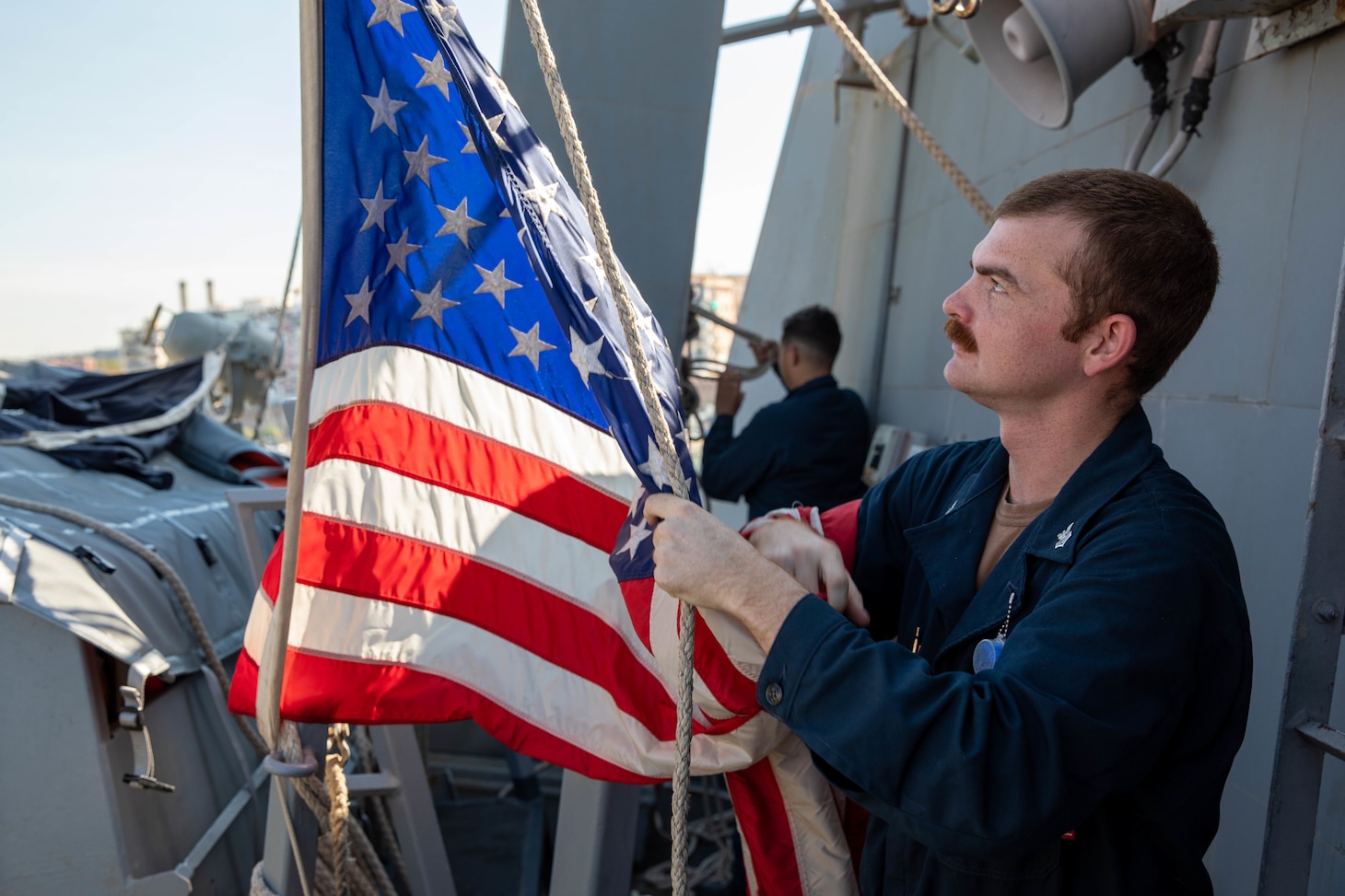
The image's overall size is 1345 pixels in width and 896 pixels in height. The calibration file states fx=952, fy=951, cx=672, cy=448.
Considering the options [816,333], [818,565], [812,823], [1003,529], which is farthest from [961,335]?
[816,333]

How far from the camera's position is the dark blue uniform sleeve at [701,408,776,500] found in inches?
169

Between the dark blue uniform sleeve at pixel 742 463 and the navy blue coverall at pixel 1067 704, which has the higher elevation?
the navy blue coverall at pixel 1067 704

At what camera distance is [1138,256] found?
4.30ft

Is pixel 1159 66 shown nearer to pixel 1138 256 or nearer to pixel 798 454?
pixel 1138 256

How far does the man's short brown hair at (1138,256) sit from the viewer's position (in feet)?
4.29

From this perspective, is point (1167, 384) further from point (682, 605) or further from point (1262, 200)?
point (682, 605)

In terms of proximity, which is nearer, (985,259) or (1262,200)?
(985,259)

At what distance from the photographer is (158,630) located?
322 cm

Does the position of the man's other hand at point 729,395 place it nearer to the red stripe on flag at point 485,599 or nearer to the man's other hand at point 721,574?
the red stripe on flag at point 485,599

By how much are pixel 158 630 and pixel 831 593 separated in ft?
8.64

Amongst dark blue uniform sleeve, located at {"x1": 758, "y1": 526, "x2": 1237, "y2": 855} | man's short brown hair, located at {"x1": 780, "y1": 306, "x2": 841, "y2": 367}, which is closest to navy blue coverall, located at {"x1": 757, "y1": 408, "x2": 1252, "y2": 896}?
dark blue uniform sleeve, located at {"x1": 758, "y1": 526, "x2": 1237, "y2": 855}

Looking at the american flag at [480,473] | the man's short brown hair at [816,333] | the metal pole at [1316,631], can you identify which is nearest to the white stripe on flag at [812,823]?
the american flag at [480,473]

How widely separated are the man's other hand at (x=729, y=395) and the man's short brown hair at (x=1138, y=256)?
3.39m

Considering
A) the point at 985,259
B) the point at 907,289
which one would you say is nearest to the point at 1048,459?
the point at 985,259
